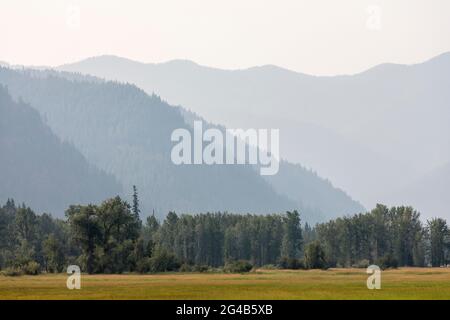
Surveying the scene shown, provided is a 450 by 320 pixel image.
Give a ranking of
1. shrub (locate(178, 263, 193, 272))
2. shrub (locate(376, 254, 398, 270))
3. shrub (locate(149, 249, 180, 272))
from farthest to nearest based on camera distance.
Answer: shrub (locate(376, 254, 398, 270)), shrub (locate(178, 263, 193, 272)), shrub (locate(149, 249, 180, 272))

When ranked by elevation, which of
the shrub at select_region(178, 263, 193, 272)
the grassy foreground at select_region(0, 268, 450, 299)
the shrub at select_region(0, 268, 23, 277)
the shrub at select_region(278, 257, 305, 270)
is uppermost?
the shrub at select_region(278, 257, 305, 270)

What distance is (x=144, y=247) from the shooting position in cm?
14538

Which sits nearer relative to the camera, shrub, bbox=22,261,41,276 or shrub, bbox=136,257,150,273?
shrub, bbox=22,261,41,276

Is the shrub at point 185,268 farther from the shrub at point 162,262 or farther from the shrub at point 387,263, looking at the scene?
the shrub at point 387,263

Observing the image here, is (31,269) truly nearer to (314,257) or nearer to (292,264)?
(292,264)

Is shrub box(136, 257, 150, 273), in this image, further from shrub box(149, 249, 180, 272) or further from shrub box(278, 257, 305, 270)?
shrub box(278, 257, 305, 270)

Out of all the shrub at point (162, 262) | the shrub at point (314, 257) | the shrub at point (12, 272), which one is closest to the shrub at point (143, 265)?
the shrub at point (162, 262)

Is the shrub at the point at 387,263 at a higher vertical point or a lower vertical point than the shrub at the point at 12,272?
higher

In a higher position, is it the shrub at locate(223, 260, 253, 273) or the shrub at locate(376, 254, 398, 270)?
the shrub at locate(376, 254, 398, 270)

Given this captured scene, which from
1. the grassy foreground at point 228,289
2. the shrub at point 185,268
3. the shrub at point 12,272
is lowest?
the grassy foreground at point 228,289

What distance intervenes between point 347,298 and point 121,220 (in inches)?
Answer: 2732

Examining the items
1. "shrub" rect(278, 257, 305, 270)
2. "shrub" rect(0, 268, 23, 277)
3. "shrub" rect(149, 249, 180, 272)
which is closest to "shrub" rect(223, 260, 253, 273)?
"shrub" rect(149, 249, 180, 272)
